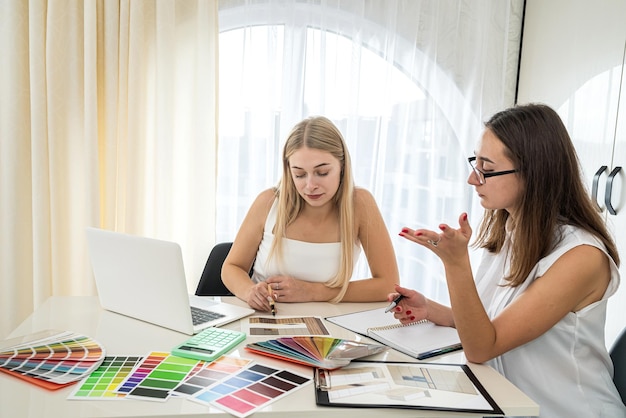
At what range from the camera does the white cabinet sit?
2215mm

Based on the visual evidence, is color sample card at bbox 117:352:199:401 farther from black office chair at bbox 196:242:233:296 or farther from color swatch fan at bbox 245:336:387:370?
black office chair at bbox 196:242:233:296

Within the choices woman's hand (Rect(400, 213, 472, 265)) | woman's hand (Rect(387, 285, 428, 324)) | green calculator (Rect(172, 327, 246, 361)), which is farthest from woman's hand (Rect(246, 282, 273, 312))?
woman's hand (Rect(400, 213, 472, 265))

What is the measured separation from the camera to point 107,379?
1059 mm

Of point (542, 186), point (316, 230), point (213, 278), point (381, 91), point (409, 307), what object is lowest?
point (213, 278)

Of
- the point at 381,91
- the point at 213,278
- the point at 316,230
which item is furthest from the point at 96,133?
the point at 381,91

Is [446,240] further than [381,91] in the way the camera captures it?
No

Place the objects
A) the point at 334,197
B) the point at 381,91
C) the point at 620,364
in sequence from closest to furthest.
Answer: the point at 620,364
the point at 334,197
the point at 381,91

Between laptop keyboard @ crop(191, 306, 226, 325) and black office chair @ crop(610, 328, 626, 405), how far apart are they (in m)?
1.04

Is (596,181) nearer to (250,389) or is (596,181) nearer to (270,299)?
(270,299)

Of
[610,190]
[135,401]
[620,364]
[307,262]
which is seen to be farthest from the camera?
[610,190]

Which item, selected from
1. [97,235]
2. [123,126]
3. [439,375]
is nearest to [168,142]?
[123,126]

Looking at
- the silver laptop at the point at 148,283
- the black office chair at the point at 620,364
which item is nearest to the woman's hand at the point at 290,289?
the silver laptop at the point at 148,283

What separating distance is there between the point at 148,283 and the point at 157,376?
34 cm

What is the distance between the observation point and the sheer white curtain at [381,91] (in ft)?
8.88
